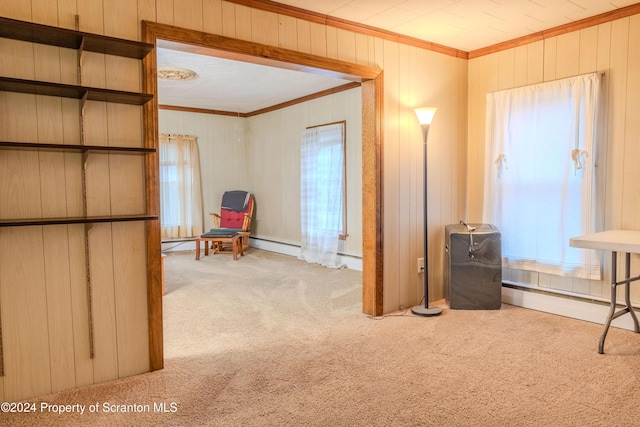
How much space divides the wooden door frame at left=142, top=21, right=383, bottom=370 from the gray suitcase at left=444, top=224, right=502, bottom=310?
2.11ft

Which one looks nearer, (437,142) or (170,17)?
(170,17)

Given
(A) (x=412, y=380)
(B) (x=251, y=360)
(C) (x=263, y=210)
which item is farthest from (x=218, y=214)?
(A) (x=412, y=380)

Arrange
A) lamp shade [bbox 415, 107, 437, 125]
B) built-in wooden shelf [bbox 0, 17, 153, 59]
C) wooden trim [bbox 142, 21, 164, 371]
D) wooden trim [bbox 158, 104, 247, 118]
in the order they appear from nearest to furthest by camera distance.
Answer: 1. built-in wooden shelf [bbox 0, 17, 153, 59]
2. wooden trim [bbox 142, 21, 164, 371]
3. lamp shade [bbox 415, 107, 437, 125]
4. wooden trim [bbox 158, 104, 247, 118]

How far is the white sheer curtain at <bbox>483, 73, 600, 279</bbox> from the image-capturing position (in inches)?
135

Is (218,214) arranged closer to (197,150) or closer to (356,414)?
(197,150)

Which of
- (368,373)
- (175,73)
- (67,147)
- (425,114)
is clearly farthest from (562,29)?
(175,73)

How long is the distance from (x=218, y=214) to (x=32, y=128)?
5566 millimetres

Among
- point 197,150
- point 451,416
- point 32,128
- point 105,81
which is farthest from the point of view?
point 197,150

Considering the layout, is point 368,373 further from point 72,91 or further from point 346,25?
point 346,25

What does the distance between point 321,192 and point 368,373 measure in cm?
379

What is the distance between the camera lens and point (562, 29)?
3.55 m

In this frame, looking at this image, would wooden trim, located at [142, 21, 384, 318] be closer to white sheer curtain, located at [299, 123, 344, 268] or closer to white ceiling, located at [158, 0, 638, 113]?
white ceiling, located at [158, 0, 638, 113]

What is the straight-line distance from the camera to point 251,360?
280 centimetres

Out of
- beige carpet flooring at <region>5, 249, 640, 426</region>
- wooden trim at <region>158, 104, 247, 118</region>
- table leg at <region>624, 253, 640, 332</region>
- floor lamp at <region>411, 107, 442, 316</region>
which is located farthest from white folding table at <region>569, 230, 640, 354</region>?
wooden trim at <region>158, 104, 247, 118</region>
